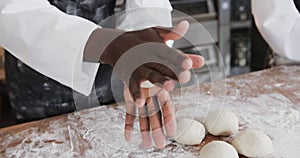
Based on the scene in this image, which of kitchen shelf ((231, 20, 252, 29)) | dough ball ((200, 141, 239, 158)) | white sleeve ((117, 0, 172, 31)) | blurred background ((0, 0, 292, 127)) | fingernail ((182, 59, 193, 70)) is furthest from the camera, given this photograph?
kitchen shelf ((231, 20, 252, 29))

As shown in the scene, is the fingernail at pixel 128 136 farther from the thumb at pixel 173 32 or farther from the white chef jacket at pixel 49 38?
the thumb at pixel 173 32

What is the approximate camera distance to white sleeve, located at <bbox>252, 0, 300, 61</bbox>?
109 cm

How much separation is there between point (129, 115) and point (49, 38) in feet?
0.65

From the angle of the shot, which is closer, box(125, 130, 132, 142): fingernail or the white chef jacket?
the white chef jacket

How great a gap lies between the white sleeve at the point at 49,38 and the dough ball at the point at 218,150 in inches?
10.0

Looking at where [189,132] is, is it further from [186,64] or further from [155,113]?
[186,64]

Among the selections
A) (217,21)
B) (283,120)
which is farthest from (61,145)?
(217,21)

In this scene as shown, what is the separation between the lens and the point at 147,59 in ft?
1.94

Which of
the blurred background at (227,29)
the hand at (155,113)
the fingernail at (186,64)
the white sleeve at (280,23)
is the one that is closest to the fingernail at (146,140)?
the hand at (155,113)

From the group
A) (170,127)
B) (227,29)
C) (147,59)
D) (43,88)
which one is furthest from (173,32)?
(227,29)

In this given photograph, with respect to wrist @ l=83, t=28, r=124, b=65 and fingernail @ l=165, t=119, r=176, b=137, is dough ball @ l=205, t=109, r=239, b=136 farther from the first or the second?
wrist @ l=83, t=28, r=124, b=65

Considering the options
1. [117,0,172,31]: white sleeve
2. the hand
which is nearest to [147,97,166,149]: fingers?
the hand

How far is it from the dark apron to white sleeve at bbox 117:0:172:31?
101 mm

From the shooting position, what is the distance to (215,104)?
3.28ft
